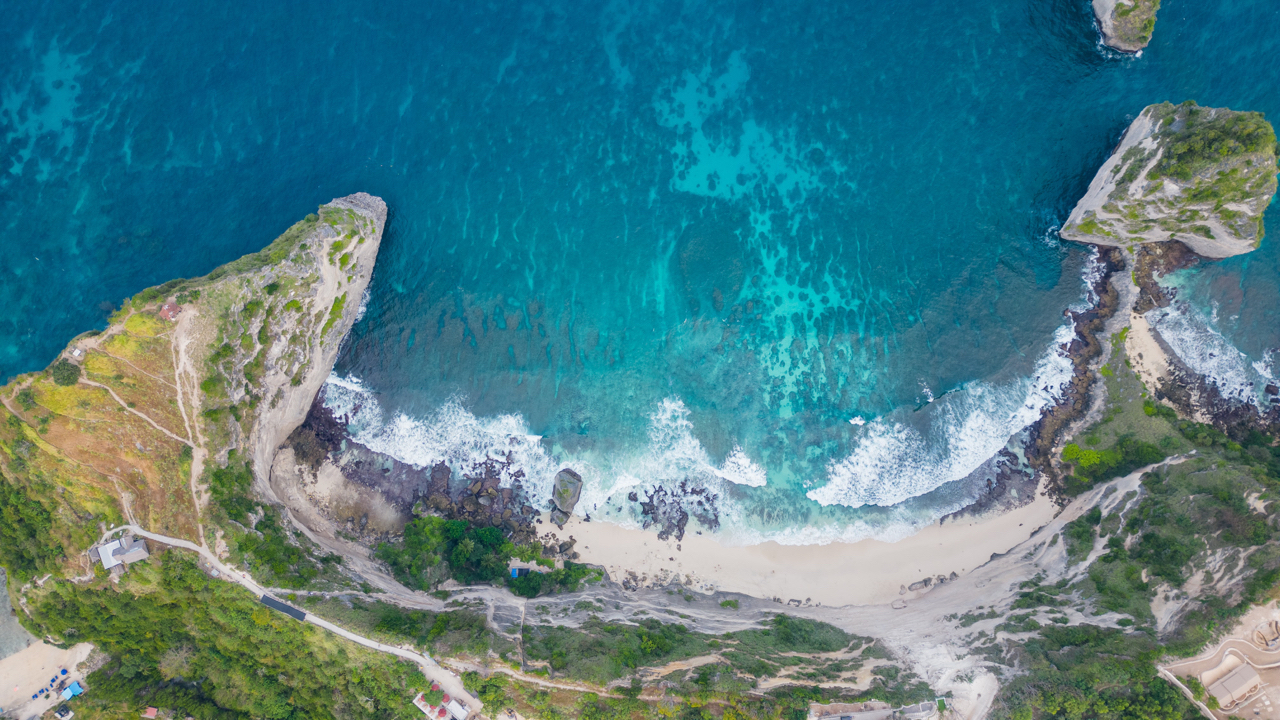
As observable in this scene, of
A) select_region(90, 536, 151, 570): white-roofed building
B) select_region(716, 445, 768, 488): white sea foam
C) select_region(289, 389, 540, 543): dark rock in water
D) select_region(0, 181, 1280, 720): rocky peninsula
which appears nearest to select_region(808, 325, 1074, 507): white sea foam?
select_region(0, 181, 1280, 720): rocky peninsula

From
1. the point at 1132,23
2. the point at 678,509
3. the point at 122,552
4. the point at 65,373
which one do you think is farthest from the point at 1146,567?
the point at 65,373

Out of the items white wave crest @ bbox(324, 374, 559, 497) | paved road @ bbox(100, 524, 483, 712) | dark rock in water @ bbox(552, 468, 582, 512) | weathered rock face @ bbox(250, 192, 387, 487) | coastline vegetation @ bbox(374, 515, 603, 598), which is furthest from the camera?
white wave crest @ bbox(324, 374, 559, 497)

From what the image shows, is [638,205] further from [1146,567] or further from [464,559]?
[1146,567]

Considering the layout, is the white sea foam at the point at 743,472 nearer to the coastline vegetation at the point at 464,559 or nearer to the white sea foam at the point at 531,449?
the white sea foam at the point at 531,449

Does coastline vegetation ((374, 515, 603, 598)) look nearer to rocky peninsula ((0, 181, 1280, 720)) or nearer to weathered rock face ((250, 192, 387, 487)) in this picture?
rocky peninsula ((0, 181, 1280, 720))

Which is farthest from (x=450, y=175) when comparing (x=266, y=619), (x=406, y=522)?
(x=266, y=619)

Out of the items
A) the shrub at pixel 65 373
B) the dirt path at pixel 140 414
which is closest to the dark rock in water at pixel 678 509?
the dirt path at pixel 140 414
